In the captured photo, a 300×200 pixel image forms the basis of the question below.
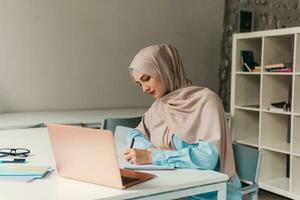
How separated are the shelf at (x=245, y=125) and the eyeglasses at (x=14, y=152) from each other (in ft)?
7.24

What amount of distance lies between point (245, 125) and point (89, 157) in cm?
258

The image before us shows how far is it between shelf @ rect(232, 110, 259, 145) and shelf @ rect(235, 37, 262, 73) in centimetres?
41

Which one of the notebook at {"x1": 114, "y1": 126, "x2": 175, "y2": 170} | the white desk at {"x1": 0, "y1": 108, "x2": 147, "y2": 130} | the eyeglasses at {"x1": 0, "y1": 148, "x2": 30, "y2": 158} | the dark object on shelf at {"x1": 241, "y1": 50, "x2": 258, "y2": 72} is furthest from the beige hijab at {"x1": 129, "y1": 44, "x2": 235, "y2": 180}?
the dark object on shelf at {"x1": 241, "y1": 50, "x2": 258, "y2": 72}

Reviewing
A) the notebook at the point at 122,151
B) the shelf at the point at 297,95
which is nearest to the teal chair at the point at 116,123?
the notebook at the point at 122,151

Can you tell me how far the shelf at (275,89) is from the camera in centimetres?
336

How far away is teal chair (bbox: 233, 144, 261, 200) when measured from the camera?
181 centimetres

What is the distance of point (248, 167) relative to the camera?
186 cm

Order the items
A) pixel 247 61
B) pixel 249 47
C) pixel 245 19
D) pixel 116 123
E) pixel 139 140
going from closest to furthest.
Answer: pixel 139 140, pixel 116 123, pixel 247 61, pixel 249 47, pixel 245 19

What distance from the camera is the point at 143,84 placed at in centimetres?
187

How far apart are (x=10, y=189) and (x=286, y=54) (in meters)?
2.85

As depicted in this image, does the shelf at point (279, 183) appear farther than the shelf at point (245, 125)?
No

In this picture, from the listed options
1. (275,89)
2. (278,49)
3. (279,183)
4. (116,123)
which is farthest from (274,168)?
(116,123)

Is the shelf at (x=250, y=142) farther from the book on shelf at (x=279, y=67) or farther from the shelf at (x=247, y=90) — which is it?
the book on shelf at (x=279, y=67)

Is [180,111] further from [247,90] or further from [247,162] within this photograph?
[247,90]
